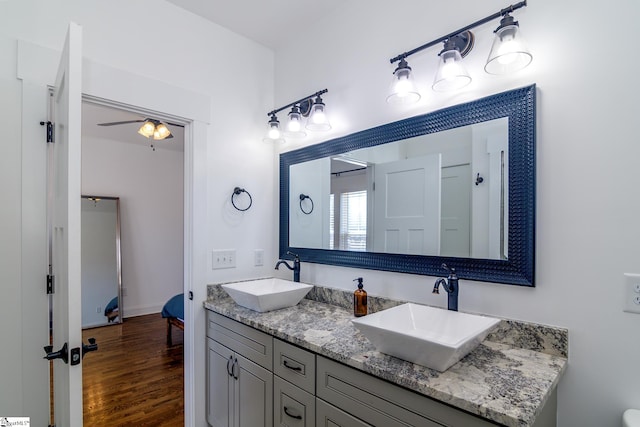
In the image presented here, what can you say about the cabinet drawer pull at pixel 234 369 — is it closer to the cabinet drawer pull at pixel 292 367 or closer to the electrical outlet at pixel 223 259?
the cabinet drawer pull at pixel 292 367

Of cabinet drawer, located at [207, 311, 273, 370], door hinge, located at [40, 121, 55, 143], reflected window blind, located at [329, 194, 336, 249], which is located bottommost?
cabinet drawer, located at [207, 311, 273, 370]

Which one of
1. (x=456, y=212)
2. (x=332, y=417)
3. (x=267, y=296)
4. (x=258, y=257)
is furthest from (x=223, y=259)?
(x=456, y=212)

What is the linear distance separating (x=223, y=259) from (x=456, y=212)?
4.85 ft

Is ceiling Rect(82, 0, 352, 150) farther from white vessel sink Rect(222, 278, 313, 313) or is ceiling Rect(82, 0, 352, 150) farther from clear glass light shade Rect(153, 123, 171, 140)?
white vessel sink Rect(222, 278, 313, 313)

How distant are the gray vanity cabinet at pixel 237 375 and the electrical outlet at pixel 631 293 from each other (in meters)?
1.36

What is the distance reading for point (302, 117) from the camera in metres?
2.12

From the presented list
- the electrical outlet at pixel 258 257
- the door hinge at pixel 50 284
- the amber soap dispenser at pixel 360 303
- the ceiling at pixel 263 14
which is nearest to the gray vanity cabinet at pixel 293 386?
the amber soap dispenser at pixel 360 303

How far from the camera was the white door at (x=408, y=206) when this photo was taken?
1512mm

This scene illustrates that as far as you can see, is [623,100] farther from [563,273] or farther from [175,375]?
[175,375]

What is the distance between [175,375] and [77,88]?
101 inches

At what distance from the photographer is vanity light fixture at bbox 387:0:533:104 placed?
3.73 ft

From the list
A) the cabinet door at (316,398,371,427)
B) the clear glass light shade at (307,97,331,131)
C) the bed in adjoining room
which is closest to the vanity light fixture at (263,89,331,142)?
the clear glass light shade at (307,97,331,131)

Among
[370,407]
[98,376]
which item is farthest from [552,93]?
[98,376]

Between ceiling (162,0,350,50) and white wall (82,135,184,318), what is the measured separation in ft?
10.6
